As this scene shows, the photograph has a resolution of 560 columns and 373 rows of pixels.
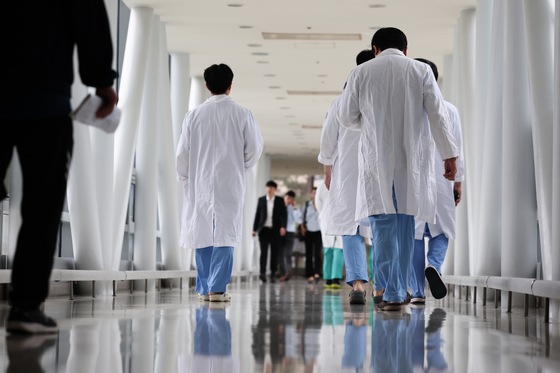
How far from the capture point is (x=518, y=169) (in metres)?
6.44

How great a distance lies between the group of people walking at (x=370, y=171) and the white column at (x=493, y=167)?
3.91 feet

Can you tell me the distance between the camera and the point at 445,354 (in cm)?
265

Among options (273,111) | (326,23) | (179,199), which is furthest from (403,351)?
(273,111)

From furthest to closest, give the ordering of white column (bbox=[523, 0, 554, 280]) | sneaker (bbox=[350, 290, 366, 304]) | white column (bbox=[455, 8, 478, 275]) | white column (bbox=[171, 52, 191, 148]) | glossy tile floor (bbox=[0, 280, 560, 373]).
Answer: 1. white column (bbox=[171, 52, 191, 148])
2. white column (bbox=[455, 8, 478, 275])
3. sneaker (bbox=[350, 290, 366, 304])
4. white column (bbox=[523, 0, 554, 280])
5. glossy tile floor (bbox=[0, 280, 560, 373])

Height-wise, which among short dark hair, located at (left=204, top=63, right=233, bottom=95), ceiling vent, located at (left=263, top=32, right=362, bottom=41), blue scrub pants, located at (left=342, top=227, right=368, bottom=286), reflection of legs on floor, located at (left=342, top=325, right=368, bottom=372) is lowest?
reflection of legs on floor, located at (left=342, top=325, right=368, bottom=372)

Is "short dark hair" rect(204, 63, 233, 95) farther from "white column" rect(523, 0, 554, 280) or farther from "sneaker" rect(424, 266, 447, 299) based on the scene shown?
"white column" rect(523, 0, 554, 280)

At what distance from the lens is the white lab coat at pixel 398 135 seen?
4.99 m

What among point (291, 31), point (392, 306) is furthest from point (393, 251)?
point (291, 31)

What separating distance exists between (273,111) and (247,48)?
7.15 metres

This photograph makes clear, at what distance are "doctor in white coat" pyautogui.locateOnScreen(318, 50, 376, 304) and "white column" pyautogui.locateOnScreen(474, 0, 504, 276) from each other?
1.74 m

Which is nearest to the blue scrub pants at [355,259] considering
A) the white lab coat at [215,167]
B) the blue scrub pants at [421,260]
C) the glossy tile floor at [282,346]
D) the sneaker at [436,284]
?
the blue scrub pants at [421,260]

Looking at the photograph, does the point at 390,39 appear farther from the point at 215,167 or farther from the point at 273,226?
the point at 273,226

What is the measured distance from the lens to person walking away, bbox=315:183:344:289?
→ 12445 millimetres

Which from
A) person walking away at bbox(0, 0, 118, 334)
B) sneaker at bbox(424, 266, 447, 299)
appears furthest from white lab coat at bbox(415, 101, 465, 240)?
person walking away at bbox(0, 0, 118, 334)
